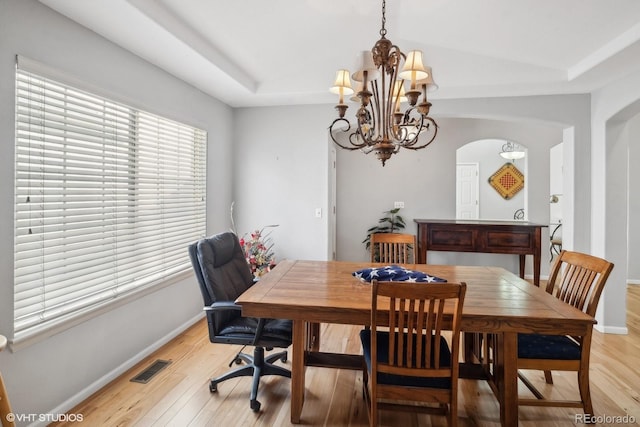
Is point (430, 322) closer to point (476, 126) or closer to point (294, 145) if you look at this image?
point (294, 145)

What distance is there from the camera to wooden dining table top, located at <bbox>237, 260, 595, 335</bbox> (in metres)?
1.58

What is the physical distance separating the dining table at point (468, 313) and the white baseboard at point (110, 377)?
127cm

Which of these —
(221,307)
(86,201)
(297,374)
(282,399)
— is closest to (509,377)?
(297,374)

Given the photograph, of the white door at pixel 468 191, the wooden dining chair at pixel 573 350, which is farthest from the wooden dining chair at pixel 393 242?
the white door at pixel 468 191

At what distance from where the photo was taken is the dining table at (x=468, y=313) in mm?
1589

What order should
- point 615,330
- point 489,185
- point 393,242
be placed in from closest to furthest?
point 393,242 < point 615,330 < point 489,185

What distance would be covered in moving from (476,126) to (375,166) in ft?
5.15

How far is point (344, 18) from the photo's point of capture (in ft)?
7.28

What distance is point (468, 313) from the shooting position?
160 centimetres

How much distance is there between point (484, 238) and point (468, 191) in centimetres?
332

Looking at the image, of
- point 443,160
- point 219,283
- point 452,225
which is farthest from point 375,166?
point 219,283

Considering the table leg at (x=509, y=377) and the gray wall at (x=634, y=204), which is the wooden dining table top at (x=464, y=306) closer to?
the table leg at (x=509, y=377)

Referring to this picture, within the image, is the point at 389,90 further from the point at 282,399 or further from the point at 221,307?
the point at 282,399

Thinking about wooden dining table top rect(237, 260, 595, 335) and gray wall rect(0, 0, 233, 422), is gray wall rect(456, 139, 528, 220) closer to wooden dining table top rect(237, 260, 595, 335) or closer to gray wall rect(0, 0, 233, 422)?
wooden dining table top rect(237, 260, 595, 335)
